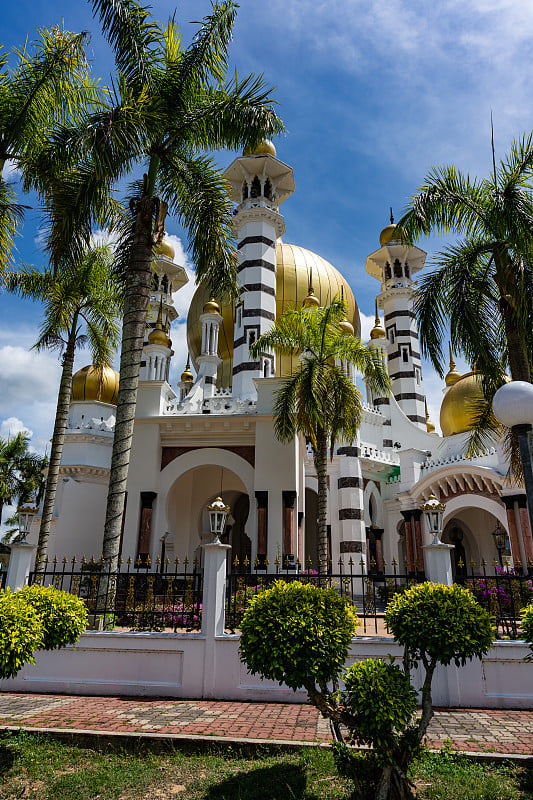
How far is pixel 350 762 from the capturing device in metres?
4.73

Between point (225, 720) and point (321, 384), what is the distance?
30.5 feet

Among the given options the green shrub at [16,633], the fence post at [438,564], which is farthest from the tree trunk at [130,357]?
the fence post at [438,564]

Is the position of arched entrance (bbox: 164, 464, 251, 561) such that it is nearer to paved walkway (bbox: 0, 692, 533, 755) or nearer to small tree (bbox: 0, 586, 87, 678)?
paved walkway (bbox: 0, 692, 533, 755)

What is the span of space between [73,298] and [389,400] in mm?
20638

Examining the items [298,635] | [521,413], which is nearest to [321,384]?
[521,413]

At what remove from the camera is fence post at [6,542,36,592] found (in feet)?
30.6

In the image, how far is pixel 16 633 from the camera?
5746 mm

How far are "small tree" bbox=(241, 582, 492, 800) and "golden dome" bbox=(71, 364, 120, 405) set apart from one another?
19.1m

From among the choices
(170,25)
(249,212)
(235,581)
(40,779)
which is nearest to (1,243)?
(170,25)

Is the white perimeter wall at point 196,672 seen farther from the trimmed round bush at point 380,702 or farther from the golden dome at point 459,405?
the golden dome at point 459,405

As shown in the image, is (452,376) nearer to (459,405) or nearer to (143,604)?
(459,405)

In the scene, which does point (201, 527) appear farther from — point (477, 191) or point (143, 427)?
point (477, 191)

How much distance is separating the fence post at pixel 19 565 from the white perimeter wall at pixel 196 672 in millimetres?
1263

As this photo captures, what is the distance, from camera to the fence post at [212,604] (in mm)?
8531
